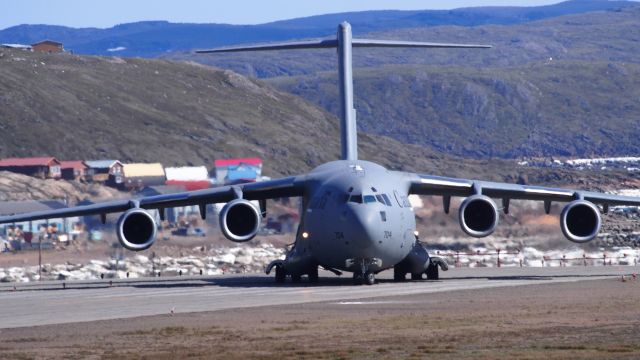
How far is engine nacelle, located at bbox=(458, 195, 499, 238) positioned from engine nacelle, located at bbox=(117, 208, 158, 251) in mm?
7772

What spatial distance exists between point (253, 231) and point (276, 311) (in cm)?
1074

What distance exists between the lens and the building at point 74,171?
327 feet

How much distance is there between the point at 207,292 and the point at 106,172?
6331cm

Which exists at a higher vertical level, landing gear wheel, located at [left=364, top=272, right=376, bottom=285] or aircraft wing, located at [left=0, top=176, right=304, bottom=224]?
aircraft wing, located at [left=0, top=176, right=304, bottom=224]

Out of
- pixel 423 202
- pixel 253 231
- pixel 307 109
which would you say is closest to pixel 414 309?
pixel 253 231

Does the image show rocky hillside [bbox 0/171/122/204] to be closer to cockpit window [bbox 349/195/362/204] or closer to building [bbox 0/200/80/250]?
building [bbox 0/200/80/250]

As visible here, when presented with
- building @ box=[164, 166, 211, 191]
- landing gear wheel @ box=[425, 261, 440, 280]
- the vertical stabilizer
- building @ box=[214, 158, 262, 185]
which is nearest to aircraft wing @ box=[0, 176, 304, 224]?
the vertical stabilizer

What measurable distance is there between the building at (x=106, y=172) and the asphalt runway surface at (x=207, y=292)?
49.3 meters

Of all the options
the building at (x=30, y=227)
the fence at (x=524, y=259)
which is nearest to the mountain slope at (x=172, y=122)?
the building at (x=30, y=227)

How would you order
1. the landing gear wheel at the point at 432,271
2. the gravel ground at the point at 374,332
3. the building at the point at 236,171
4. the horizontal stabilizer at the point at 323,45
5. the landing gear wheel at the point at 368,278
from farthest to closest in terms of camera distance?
the building at the point at 236,171 → the landing gear wheel at the point at 432,271 → the horizontal stabilizer at the point at 323,45 → the landing gear wheel at the point at 368,278 → the gravel ground at the point at 374,332

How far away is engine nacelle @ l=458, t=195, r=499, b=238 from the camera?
1650 inches

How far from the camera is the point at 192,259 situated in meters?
59.6

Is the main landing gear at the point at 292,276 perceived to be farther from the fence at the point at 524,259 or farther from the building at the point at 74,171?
the building at the point at 74,171

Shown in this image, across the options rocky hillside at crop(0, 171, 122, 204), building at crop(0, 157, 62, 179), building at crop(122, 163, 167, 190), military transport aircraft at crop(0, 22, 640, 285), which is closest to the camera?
military transport aircraft at crop(0, 22, 640, 285)
